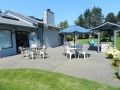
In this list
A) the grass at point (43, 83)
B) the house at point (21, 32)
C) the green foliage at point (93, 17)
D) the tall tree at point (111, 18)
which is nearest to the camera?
the grass at point (43, 83)

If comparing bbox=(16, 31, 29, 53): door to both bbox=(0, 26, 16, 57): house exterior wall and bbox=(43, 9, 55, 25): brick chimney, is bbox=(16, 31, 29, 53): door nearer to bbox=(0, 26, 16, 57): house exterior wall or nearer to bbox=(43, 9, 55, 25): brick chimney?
bbox=(0, 26, 16, 57): house exterior wall

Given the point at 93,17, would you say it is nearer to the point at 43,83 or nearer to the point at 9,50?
the point at 9,50

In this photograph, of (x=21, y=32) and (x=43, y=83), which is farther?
(x=21, y=32)

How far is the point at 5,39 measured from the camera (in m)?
16.3

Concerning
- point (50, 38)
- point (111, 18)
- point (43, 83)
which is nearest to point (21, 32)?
point (50, 38)

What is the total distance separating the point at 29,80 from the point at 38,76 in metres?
0.62

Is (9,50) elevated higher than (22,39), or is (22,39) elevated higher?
(22,39)

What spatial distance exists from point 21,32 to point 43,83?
510 inches

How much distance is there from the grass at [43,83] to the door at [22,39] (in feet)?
34.4

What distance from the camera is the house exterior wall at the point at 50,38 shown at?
24884mm

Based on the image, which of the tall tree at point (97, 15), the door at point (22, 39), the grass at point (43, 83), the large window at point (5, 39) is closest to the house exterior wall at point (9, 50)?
the large window at point (5, 39)

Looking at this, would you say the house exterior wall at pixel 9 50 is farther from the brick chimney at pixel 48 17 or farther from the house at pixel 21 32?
the brick chimney at pixel 48 17

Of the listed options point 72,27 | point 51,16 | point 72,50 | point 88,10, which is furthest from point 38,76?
point 88,10

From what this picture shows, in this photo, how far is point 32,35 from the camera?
21.7m
